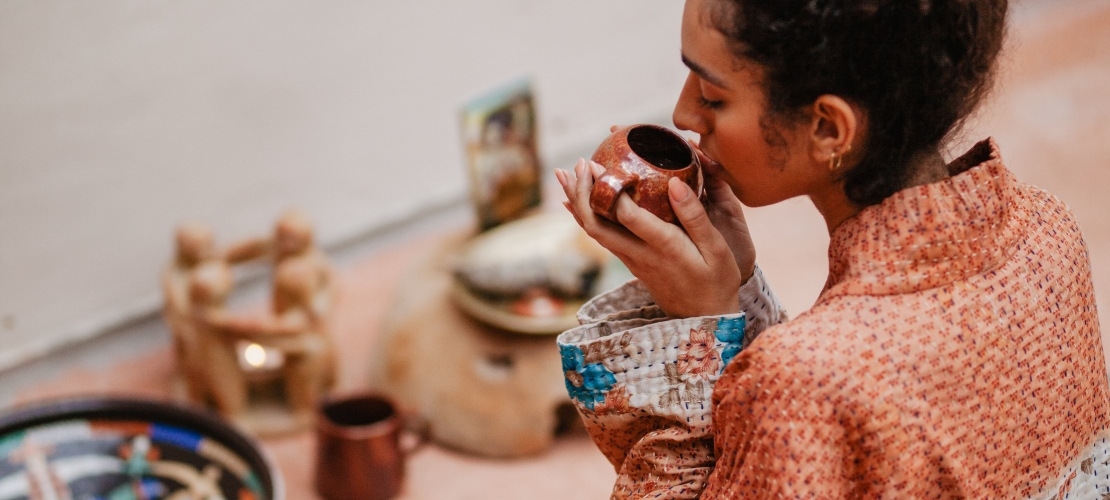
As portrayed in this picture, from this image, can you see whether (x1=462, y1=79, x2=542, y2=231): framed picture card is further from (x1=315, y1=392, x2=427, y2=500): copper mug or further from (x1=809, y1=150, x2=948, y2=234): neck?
(x1=809, y1=150, x2=948, y2=234): neck

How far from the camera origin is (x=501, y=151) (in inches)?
112

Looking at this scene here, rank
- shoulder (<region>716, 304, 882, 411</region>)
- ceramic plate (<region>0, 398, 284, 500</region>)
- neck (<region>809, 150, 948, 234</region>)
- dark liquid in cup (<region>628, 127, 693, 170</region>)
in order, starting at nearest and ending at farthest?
shoulder (<region>716, 304, 882, 411</region>), neck (<region>809, 150, 948, 234</region>), dark liquid in cup (<region>628, 127, 693, 170</region>), ceramic plate (<region>0, 398, 284, 500</region>)

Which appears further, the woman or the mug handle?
the mug handle

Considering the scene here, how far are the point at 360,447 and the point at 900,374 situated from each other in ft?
5.65

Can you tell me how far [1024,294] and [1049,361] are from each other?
0.07m

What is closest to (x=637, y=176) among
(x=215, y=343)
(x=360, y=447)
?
(x=360, y=447)

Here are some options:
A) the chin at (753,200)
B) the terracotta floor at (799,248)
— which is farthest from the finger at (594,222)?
the terracotta floor at (799,248)

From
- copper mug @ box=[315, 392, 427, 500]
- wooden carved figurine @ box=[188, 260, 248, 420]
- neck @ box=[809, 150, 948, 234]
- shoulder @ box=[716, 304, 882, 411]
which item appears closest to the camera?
shoulder @ box=[716, 304, 882, 411]

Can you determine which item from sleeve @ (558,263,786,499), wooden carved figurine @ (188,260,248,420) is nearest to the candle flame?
wooden carved figurine @ (188,260,248,420)

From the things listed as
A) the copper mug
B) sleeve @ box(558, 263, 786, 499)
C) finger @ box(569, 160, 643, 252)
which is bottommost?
the copper mug

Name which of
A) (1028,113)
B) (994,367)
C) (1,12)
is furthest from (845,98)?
(1028,113)

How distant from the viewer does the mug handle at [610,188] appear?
1043mm

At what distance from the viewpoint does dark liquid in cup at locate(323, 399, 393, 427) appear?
257 cm

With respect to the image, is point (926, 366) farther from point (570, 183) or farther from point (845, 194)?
point (570, 183)
